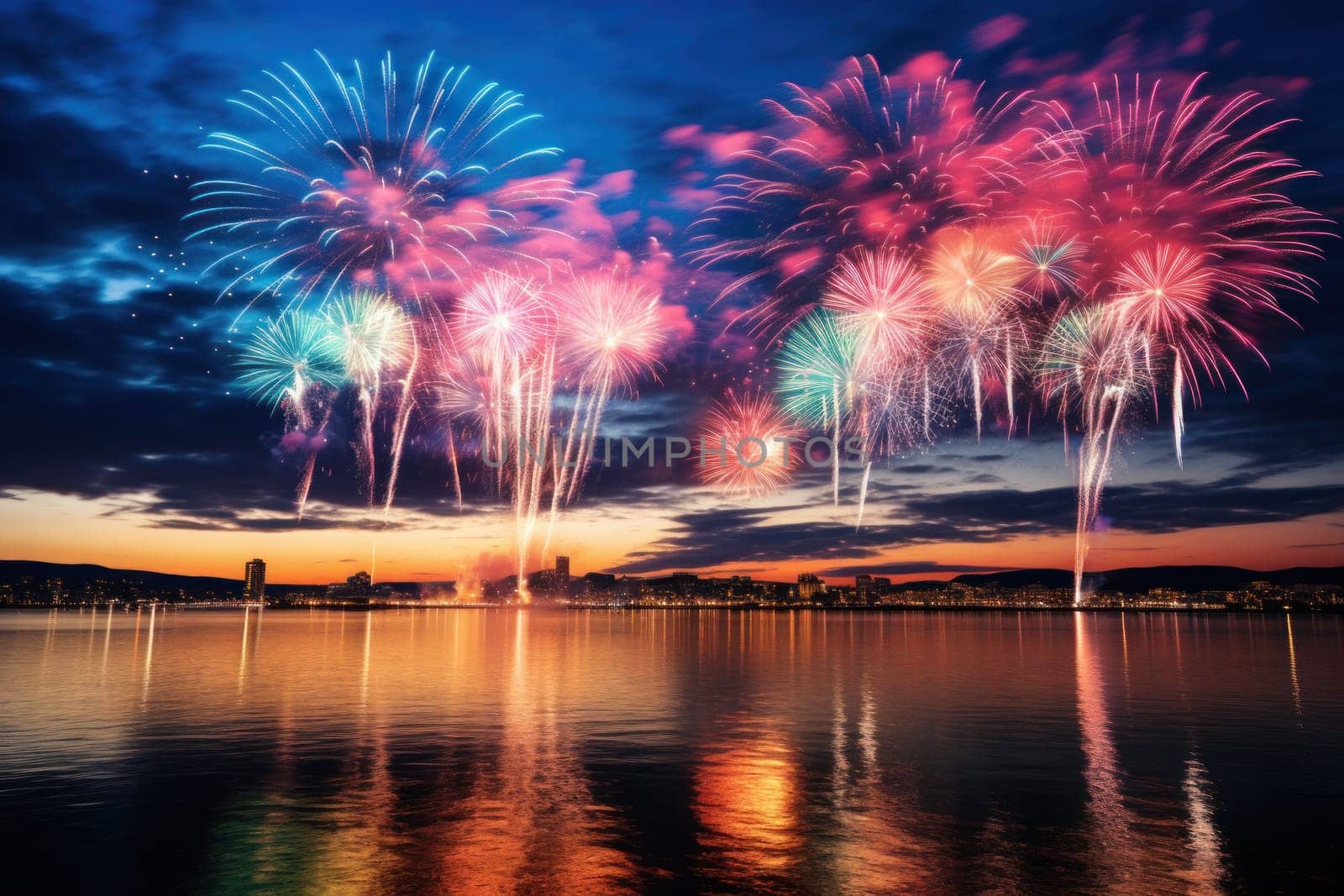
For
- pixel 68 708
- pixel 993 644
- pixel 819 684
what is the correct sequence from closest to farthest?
pixel 68 708, pixel 819 684, pixel 993 644

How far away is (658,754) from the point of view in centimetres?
2842

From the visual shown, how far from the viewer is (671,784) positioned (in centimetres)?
2394

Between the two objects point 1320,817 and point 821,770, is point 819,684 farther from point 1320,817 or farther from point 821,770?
point 1320,817

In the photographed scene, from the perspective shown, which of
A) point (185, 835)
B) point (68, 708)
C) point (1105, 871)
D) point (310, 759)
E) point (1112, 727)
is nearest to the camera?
point (1105, 871)

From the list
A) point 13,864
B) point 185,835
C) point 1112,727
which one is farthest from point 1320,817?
point 13,864

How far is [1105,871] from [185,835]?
17.5m

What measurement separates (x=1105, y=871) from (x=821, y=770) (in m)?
9.83

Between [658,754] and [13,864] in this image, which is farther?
[658,754]

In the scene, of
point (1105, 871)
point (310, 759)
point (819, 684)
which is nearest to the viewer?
point (1105, 871)

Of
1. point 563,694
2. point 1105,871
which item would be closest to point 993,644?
point 563,694

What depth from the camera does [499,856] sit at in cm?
1720

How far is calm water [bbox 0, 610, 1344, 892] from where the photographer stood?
54.7 feet

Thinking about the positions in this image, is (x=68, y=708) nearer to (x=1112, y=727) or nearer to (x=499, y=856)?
(x=499, y=856)

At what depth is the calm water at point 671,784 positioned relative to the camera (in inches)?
656
